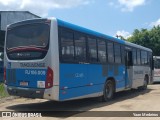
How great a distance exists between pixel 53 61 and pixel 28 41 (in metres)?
1.31

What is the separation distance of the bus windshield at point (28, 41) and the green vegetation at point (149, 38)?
1435 inches

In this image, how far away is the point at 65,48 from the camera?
36.6ft

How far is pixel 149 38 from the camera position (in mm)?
47875

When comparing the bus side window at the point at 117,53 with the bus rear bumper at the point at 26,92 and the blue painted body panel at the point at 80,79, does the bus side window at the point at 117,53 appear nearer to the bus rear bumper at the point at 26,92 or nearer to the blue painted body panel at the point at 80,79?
the blue painted body panel at the point at 80,79

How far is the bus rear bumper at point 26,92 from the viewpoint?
10.6 metres

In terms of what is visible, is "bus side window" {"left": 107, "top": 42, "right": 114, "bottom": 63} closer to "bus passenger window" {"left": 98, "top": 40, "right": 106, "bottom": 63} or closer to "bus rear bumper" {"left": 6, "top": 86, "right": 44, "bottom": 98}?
"bus passenger window" {"left": 98, "top": 40, "right": 106, "bottom": 63}

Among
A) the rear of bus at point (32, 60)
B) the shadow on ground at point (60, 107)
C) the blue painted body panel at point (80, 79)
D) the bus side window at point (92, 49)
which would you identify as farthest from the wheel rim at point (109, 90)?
the rear of bus at point (32, 60)

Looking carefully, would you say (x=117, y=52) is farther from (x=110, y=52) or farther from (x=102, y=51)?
(x=102, y=51)

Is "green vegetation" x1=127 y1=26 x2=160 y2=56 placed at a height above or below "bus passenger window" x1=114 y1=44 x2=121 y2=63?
above

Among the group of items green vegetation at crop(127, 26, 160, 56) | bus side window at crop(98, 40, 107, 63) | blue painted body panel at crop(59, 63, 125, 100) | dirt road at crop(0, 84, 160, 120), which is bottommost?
dirt road at crop(0, 84, 160, 120)

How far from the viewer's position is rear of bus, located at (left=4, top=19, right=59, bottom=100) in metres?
10.5

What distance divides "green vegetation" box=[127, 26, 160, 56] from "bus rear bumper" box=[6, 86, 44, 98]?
36749mm

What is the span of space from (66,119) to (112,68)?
576 cm

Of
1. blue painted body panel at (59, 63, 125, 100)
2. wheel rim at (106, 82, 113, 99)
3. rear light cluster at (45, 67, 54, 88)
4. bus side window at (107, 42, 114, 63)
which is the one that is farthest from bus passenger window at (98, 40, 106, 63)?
rear light cluster at (45, 67, 54, 88)
